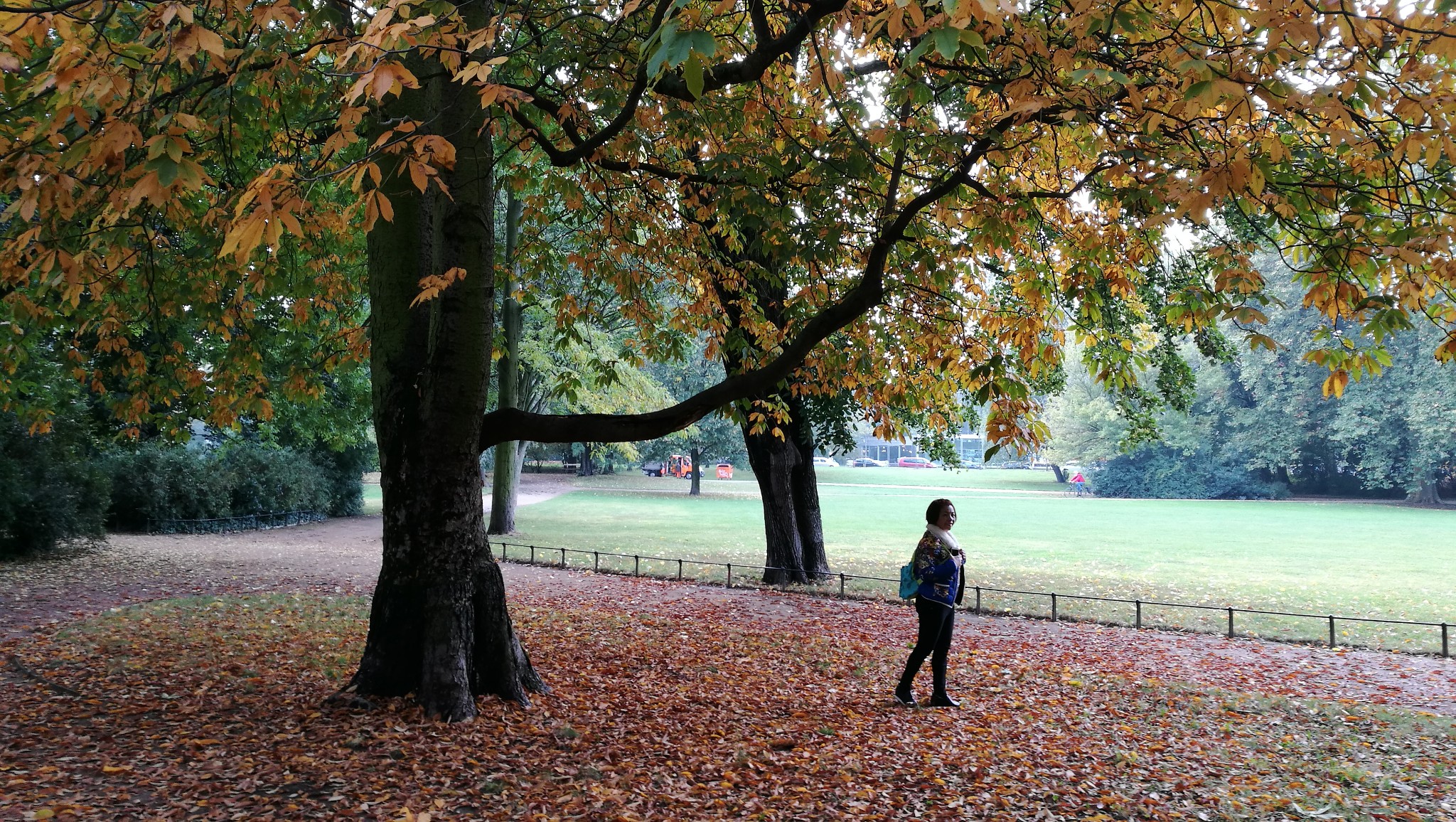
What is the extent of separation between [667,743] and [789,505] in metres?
10.4

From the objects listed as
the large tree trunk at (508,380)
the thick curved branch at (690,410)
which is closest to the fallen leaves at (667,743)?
the thick curved branch at (690,410)

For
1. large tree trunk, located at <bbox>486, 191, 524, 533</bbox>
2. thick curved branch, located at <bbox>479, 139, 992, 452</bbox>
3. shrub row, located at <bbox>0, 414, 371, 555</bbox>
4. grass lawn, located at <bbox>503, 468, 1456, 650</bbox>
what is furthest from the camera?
large tree trunk, located at <bbox>486, 191, 524, 533</bbox>

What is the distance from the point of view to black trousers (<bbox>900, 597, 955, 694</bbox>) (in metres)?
6.93

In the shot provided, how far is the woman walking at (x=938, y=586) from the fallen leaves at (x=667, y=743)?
0.49 metres

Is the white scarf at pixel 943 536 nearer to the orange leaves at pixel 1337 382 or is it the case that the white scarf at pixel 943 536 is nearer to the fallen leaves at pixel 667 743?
the fallen leaves at pixel 667 743

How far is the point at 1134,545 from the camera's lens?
3186 cm

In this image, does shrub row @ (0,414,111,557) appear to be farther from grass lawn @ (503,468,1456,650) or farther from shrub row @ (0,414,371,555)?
grass lawn @ (503,468,1456,650)

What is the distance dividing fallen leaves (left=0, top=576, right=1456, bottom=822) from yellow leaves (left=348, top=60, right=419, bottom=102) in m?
3.47

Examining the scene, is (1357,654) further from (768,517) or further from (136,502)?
(136,502)

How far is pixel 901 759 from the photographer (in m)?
5.63

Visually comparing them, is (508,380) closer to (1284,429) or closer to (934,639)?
(934,639)

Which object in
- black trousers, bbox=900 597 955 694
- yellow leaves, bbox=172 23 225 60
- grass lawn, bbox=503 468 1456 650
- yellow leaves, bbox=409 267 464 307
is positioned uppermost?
yellow leaves, bbox=172 23 225 60

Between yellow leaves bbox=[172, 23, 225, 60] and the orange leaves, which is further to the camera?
the orange leaves

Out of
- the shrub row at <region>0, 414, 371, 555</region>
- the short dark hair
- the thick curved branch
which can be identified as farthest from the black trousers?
the shrub row at <region>0, 414, 371, 555</region>
